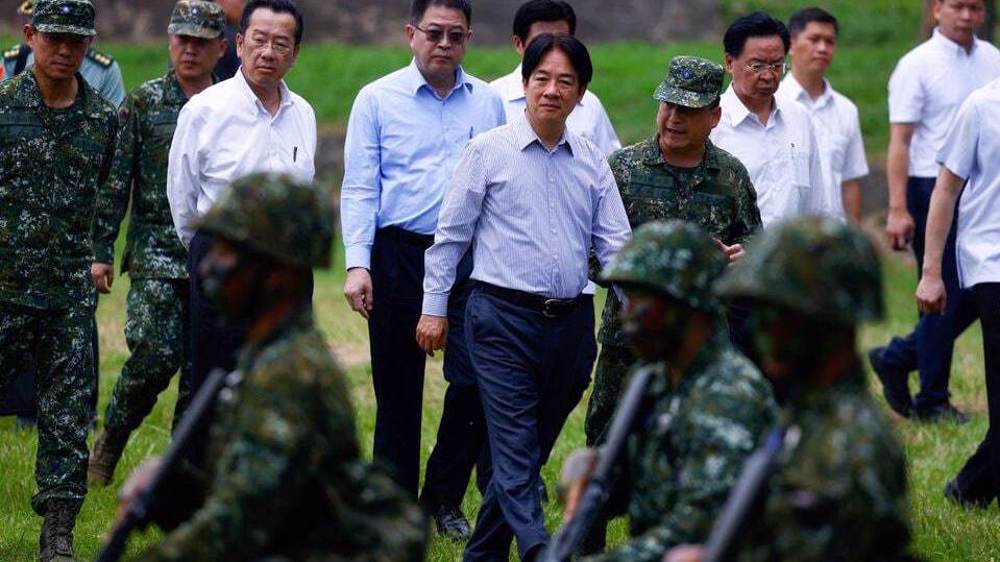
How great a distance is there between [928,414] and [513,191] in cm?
455

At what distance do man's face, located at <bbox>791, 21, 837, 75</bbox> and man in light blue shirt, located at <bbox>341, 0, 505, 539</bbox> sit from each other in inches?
108

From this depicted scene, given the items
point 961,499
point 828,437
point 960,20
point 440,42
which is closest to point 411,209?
point 440,42

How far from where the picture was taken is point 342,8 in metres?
24.7

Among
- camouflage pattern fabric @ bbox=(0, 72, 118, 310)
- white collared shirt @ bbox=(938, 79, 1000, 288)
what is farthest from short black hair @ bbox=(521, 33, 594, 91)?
camouflage pattern fabric @ bbox=(0, 72, 118, 310)

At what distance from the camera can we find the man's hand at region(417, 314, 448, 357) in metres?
7.76

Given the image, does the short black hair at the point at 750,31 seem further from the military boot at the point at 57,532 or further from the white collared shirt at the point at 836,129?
the military boot at the point at 57,532

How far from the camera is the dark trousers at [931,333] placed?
35.4 feet

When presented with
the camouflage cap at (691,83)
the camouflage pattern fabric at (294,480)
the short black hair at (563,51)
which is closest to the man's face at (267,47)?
the short black hair at (563,51)

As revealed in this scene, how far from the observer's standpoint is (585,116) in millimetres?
9445

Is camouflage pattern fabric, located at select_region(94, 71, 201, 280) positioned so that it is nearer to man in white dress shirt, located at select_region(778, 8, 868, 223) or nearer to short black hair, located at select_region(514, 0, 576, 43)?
short black hair, located at select_region(514, 0, 576, 43)

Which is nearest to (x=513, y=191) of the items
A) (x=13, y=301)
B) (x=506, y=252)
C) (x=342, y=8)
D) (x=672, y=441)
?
(x=506, y=252)

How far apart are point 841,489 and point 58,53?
4.51 metres

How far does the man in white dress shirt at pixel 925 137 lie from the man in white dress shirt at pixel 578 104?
7.14ft

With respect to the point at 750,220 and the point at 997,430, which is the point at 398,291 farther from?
the point at 997,430
